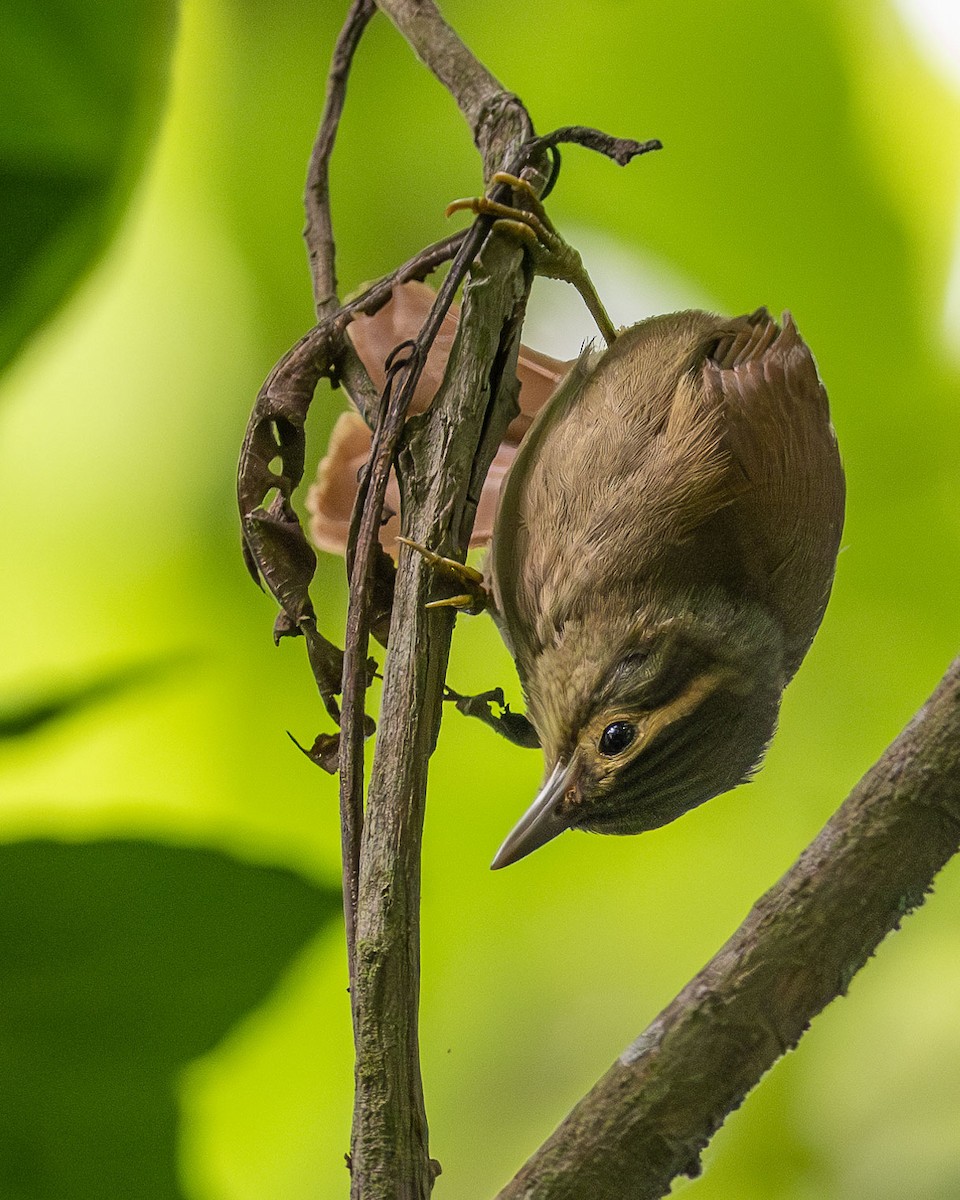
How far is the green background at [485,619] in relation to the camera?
1.93 metres

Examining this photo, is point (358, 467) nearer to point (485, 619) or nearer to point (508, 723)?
point (508, 723)

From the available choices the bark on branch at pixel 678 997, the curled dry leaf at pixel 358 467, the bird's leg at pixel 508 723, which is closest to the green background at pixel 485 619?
the curled dry leaf at pixel 358 467

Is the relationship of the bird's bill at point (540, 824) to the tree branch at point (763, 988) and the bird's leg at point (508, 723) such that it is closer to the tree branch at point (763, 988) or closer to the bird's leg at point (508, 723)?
the bird's leg at point (508, 723)

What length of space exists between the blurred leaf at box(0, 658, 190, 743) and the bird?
16.1 inches

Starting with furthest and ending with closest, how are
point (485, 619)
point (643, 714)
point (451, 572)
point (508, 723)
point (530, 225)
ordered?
point (485, 619) → point (508, 723) → point (643, 714) → point (530, 225) → point (451, 572)

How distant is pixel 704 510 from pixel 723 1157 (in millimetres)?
1092

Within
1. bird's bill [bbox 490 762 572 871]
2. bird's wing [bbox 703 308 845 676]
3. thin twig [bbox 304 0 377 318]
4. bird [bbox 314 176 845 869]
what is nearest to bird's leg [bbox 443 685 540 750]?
bird [bbox 314 176 845 869]

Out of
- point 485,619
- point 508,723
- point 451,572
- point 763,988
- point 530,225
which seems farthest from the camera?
point 485,619

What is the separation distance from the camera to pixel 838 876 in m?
0.93

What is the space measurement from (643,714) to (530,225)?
529mm

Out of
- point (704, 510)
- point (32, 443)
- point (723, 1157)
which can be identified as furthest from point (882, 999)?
point (32, 443)

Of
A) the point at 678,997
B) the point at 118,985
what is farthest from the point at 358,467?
the point at 678,997

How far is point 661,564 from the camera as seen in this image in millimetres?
1326

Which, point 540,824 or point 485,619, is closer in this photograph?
point 540,824
